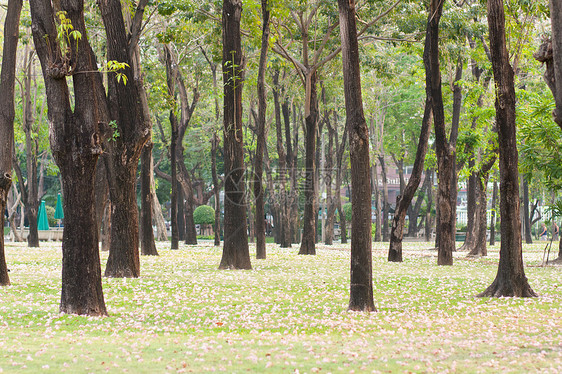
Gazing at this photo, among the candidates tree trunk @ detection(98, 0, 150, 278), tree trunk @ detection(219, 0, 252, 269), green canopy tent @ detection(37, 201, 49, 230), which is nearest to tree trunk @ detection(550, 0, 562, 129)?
tree trunk @ detection(98, 0, 150, 278)

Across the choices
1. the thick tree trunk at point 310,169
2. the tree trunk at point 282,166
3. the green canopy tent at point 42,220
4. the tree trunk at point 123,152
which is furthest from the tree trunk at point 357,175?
the green canopy tent at point 42,220

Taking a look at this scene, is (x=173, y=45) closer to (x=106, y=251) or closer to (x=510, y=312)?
(x=106, y=251)

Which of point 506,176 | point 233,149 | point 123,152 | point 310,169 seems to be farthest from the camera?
point 310,169

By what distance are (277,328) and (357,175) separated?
3105 mm

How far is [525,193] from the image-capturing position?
49188mm

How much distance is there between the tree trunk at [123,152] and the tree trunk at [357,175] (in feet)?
22.5

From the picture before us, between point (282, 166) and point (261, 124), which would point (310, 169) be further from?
point (282, 166)

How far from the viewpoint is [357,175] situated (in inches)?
460

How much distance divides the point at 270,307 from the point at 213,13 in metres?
17.6

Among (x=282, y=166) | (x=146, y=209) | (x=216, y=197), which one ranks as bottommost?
(x=146, y=209)

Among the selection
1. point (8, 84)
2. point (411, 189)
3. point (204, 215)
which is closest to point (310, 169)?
point (411, 189)

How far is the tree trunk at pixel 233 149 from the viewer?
20.4 meters

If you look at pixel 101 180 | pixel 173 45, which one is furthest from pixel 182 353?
pixel 173 45

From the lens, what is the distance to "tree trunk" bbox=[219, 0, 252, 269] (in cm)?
2044
